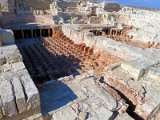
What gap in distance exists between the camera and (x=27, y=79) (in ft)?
10.8

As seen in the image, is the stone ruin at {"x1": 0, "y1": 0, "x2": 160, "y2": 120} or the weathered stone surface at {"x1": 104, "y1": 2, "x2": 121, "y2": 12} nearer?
the stone ruin at {"x1": 0, "y1": 0, "x2": 160, "y2": 120}

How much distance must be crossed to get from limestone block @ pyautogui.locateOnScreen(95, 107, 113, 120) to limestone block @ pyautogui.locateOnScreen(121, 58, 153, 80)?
1.62 meters

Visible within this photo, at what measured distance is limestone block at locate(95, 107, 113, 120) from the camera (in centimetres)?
330

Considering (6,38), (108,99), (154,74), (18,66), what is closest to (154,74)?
(154,74)

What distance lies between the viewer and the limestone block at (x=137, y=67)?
4.56m

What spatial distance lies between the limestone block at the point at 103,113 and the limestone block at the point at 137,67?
162 cm

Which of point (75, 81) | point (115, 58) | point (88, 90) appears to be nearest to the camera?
point (88, 90)

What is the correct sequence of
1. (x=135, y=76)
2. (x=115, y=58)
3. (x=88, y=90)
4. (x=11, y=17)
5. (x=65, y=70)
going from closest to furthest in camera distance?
(x=88, y=90) → (x=135, y=76) → (x=65, y=70) → (x=115, y=58) → (x=11, y=17)

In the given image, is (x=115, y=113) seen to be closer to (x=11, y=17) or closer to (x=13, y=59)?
(x=13, y=59)

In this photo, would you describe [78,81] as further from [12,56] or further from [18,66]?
[12,56]

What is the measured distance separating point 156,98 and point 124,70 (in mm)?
1247

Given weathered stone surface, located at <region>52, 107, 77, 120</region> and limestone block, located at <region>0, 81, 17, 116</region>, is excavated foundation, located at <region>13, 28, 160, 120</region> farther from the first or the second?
limestone block, located at <region>0, 81, 17, 116</region>

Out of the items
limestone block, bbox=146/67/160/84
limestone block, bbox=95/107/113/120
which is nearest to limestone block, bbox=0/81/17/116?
limestone block, bbox=95/107/113/120

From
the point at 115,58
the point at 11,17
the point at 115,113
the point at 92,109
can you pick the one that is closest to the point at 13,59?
the point at 92,109
